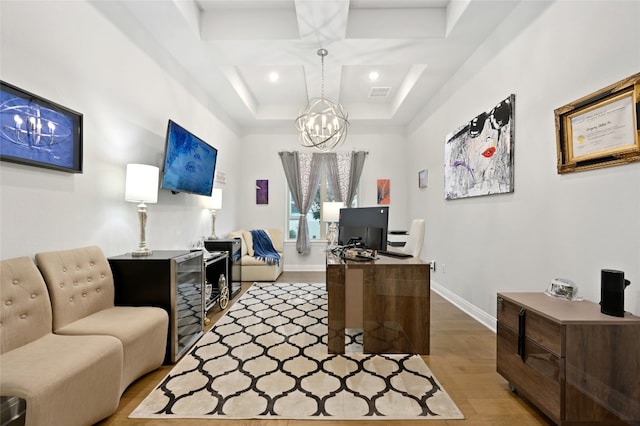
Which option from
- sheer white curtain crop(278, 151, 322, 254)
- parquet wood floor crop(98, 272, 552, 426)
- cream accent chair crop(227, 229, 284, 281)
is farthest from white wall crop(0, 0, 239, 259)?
sheer white curtain crop(278, 151, 322, 254)

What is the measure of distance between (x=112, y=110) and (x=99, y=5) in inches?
31.1

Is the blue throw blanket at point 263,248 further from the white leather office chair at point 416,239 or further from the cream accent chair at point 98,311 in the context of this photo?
the cream accent chair at point 98,311

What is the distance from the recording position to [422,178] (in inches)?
195

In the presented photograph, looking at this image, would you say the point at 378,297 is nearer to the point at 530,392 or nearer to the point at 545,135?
the point at 530,392

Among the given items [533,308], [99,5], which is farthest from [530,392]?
[99,5]

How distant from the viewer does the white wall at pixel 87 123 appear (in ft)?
5.50

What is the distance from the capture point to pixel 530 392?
1629 mm

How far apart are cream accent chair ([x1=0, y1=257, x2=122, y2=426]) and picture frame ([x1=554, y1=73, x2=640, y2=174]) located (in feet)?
10.1

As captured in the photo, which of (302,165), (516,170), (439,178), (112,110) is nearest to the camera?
(112,110)

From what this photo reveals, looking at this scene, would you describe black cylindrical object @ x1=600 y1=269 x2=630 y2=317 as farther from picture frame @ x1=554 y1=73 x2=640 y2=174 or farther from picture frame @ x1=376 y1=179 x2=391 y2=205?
Answer: picture frame @ x1=376 y1=179 x2=391 y2=205

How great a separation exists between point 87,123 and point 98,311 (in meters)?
1.41

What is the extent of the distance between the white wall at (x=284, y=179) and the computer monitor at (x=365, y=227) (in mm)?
2829

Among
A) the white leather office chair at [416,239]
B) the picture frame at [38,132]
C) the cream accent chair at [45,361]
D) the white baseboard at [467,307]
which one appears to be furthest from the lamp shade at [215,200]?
the white baseboard at [467,307]

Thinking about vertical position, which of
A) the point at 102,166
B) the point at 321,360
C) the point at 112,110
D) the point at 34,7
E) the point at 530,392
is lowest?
the point at 321,360
